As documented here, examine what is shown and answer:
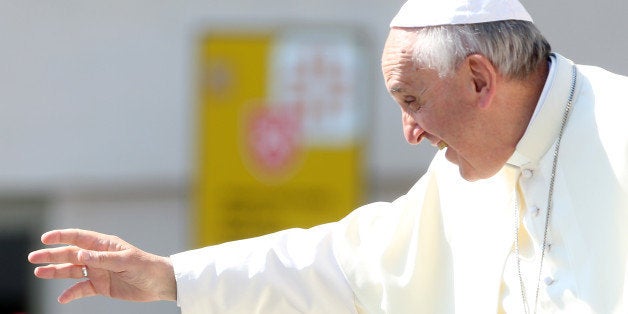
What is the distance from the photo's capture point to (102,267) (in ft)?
9.96

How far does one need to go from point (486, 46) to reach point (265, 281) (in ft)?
2.47

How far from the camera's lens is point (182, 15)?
805cm

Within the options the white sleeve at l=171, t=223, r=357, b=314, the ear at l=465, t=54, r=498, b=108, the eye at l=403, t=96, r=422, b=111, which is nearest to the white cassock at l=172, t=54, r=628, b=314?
the white sleeve at l=171, t=223, r=357, b=314

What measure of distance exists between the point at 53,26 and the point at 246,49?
1.49 metres

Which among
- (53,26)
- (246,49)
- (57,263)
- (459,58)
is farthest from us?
(53,26)

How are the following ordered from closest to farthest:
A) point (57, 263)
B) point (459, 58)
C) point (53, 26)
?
point (459, 58), point (57, 263), point (53, 26)

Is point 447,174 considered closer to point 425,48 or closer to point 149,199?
point 425,48

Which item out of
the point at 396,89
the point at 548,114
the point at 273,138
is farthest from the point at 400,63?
the point at 273,138

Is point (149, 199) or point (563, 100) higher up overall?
point (563, 100)

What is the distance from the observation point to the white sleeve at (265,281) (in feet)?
10.5

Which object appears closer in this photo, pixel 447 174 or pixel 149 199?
pixel 447 174

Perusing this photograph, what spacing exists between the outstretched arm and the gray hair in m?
0.74

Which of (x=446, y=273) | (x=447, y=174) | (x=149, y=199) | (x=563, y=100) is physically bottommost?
(x=149, y=199)

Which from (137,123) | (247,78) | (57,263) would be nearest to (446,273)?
(57,263)
